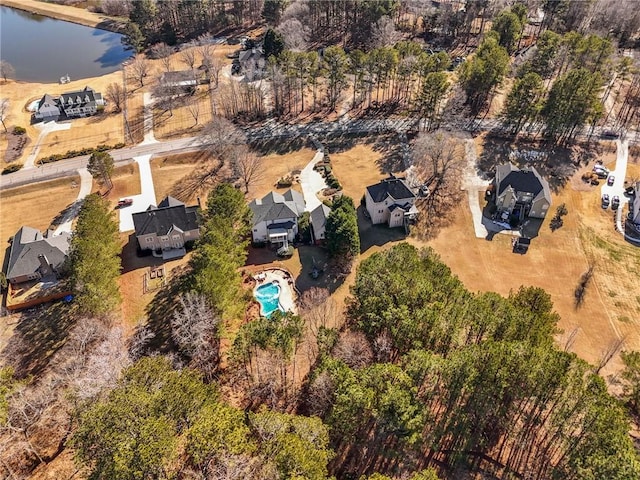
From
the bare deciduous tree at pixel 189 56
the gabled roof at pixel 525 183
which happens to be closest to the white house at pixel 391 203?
the gabled roof at pixel 525 183

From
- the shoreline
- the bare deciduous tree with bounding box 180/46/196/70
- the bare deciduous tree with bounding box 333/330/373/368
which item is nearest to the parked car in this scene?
the bare deciduous tree with bounding box 333/330/373/368

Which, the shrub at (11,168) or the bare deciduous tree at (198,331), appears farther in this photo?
the shrub at (11,168)

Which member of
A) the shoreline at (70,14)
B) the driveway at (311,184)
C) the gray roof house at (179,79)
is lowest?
the driveway at (311,184)

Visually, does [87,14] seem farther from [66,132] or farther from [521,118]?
[521,118]

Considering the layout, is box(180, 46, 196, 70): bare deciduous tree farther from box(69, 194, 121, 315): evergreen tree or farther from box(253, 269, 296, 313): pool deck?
box(253, 269, 296, 313): pool deck

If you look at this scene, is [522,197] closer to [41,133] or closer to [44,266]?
[44,266]

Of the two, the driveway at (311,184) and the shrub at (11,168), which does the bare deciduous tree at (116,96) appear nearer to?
the shrub at (11,168)
